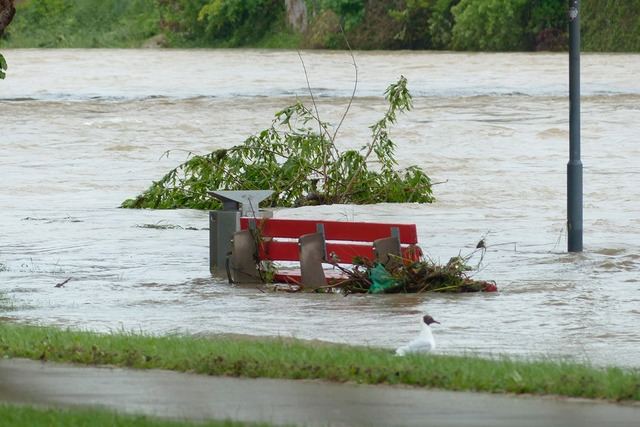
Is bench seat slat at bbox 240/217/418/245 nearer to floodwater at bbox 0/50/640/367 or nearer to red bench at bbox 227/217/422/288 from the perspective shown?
red bench at bbox 227/217/422/288

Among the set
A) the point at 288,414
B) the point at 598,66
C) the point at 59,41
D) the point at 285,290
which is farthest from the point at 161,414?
the point at 59,41

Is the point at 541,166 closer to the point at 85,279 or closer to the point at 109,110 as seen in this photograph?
the point at 85,279

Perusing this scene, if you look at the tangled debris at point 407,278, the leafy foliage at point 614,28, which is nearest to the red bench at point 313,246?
the tangled debris at point 407,278

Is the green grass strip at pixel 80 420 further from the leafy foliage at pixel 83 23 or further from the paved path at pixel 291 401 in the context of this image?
the leafy foliage at pixel 83 23

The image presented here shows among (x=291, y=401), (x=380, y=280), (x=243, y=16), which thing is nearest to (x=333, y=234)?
(x=380, y=280)

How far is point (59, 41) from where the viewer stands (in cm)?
10356

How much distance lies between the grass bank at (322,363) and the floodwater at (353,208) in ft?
5.55

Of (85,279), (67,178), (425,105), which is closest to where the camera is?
(85,279)

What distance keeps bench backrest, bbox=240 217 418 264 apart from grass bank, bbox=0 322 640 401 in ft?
13.8

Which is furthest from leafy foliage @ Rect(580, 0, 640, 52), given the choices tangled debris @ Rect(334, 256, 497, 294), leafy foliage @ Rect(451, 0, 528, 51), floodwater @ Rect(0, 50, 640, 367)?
tangled debris @ Rect(334, 256, 497, 294)

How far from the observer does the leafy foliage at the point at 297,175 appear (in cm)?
2419

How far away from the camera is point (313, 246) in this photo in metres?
16.2

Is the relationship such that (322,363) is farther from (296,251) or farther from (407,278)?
(296,251)

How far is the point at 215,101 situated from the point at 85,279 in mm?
37350
